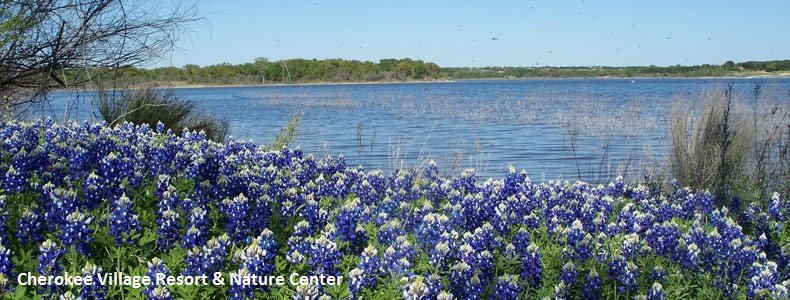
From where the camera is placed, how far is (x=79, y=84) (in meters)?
8.03

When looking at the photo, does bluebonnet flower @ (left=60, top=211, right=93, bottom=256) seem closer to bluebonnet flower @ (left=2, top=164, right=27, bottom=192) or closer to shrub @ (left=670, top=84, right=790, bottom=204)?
bluebonnet flower @ (left=2, top=164, right=27, bottom=192)

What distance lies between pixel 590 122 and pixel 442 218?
17489mm

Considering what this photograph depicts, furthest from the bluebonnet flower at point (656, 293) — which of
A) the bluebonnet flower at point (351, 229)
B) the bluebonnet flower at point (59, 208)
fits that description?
the bluebonnet flower at point (59, 208)

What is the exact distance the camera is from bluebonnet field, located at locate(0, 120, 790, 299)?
2.96 m

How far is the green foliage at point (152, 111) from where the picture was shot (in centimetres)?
981

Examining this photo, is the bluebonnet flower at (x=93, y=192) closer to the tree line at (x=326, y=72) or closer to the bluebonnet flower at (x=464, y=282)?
the bluebonnet flower at (x=464, y=282)

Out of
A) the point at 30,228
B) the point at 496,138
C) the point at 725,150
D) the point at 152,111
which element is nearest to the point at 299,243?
the point at 30,228

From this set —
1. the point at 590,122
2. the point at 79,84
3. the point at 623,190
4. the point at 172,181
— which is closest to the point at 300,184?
the point at 172,181

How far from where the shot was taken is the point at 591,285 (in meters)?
3.30

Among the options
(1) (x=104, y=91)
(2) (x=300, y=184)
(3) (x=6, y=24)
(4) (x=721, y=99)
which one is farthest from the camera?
(1) (x=104, y=91)

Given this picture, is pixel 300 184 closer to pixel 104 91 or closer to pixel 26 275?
pixel 26 275

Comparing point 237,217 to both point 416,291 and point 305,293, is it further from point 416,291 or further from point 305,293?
point 416,291

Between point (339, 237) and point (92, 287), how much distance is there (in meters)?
1.13

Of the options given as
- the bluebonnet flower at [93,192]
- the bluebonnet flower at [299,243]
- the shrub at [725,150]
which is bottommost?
the shrub at [725,150]
